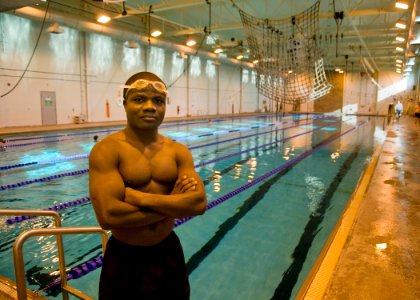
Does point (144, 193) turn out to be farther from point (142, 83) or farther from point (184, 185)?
point (142, 83)

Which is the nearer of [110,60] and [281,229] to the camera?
[281,229]

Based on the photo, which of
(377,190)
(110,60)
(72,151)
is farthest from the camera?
(110,60)

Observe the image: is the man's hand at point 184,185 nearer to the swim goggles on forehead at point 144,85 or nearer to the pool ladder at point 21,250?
the swim goggles on forehead at point 144,85

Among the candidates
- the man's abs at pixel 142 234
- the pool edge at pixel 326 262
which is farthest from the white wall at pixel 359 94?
the man's abs at pixel 142 234

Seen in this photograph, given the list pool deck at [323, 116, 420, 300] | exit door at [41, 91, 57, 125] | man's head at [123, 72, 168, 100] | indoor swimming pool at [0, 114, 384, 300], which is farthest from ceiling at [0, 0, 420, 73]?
man's head at [123, 72, 168, 100]

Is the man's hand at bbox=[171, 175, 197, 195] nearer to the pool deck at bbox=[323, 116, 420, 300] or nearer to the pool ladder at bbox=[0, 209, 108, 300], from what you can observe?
the pool ladder at bbox=[0, 209, 108, 300]

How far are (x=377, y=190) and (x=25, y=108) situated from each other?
44.2ft

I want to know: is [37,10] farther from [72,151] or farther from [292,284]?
[292,284]

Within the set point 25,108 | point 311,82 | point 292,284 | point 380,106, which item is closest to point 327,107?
point 380,106

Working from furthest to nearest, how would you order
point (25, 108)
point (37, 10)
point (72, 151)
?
point (25, 108) → point (37, 10) → point (72, 151)

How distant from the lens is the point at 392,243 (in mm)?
3020

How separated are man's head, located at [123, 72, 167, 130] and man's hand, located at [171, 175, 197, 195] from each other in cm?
29

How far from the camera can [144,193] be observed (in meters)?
1.45

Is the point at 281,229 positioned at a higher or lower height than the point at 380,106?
lower
